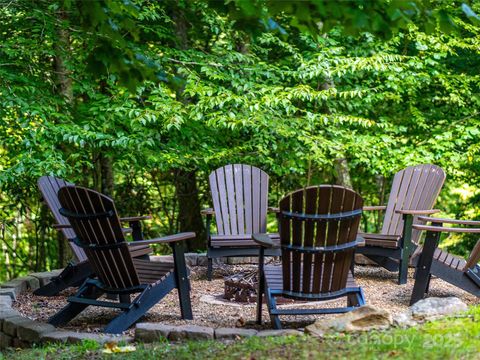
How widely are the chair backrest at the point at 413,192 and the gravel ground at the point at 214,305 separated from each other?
474 millimetres

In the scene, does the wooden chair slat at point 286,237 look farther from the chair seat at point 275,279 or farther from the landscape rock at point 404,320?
the landscape rock at point 404,320

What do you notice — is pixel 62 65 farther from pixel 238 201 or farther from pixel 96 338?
pixel 96 338

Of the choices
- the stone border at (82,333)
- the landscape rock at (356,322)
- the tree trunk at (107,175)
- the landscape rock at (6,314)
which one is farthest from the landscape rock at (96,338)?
the tree trunk at (107,175)

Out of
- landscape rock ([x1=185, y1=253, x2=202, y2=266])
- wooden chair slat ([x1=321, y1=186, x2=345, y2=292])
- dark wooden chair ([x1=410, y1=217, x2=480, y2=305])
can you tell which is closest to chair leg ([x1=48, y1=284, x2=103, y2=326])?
wooden chair slat ([x1=321, y1=186, x2=345, y2=292])

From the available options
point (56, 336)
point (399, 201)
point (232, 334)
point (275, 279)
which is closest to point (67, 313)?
point (56, 336)

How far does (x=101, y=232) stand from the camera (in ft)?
13.4

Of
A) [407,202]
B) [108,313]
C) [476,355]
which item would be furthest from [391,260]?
[476,355]

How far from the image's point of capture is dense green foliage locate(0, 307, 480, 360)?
307cm

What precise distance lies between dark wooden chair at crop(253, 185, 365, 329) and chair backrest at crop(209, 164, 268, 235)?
218 centimetres

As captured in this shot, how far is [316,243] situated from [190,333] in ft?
2.82

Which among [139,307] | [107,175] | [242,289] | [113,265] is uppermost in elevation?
[107,175]

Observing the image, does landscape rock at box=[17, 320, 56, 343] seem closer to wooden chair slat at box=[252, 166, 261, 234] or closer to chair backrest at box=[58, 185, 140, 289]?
chair backrest at box=[58, 185, 140, 289]

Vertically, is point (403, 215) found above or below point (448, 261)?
above

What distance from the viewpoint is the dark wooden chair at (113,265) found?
4047 millimetres
